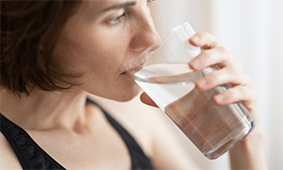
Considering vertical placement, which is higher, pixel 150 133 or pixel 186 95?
pixel 186 95

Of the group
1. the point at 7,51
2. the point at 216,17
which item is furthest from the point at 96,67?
the point at 216,17

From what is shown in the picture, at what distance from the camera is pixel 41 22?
615mm

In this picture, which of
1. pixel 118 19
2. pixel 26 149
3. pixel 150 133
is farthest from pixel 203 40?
pixel 150 133

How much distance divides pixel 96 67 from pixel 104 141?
490mm

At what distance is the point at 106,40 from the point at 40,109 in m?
0.45

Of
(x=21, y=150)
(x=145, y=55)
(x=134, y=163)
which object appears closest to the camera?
(x=145, y=55)

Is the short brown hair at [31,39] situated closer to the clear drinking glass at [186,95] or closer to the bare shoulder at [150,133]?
the clear drinking glass at [186,95]

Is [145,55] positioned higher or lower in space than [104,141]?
higher

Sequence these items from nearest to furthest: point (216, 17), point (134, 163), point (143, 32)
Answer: point (143, 32), point (134, 163), point (216, 17)

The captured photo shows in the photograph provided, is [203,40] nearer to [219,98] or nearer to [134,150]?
[219,98]

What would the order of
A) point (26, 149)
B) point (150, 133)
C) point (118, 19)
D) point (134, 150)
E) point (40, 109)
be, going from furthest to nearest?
point (150, 133), point (134, 150), point (40, 109), point (26, 149), point (118, 19)

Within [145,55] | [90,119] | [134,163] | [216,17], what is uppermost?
[145,55]

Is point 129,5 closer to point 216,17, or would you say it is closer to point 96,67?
point 96,67

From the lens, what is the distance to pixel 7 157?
0.73m
